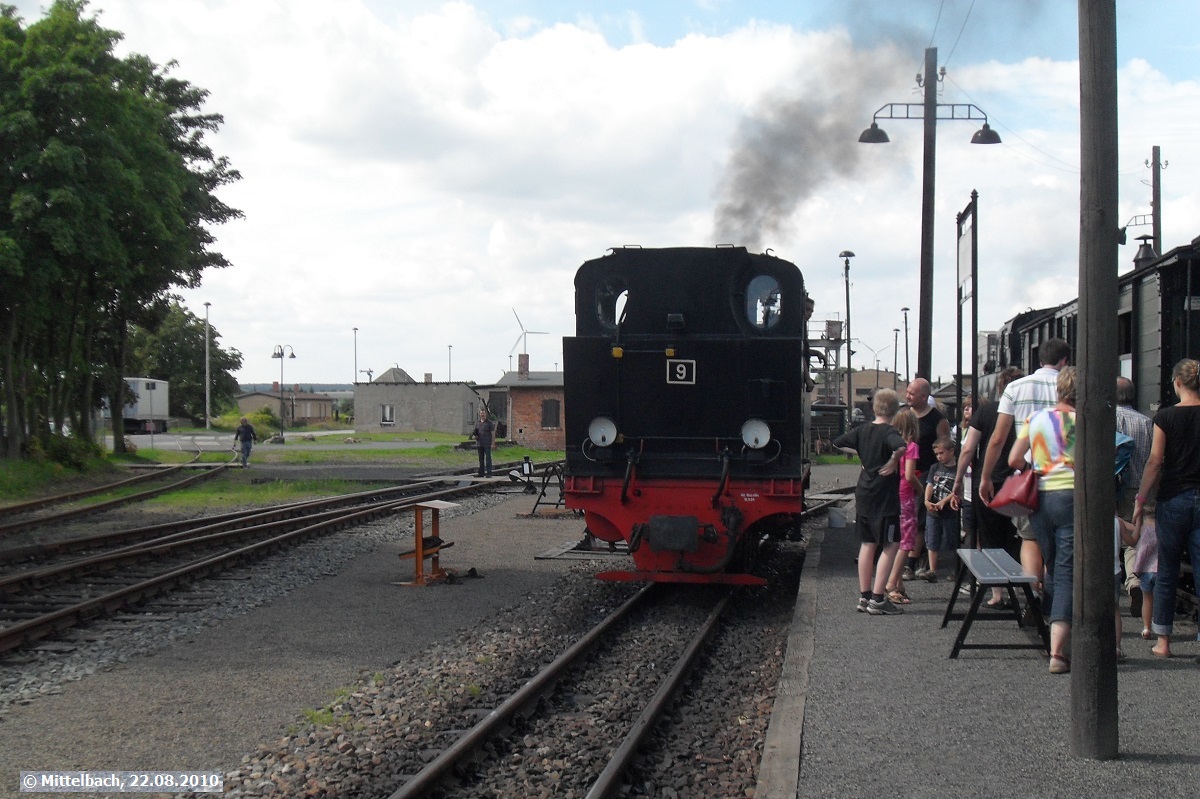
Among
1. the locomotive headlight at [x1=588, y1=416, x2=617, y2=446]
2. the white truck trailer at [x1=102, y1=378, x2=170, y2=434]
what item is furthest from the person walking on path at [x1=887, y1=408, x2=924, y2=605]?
the white truck trailer at [x1=102, y1=378, x2=170, y2=434]

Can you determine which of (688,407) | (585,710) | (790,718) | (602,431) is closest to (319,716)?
(585,710)

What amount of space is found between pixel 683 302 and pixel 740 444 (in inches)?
56.7

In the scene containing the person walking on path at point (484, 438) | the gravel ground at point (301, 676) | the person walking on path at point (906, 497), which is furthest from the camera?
the person walking on path at point (484, 438)

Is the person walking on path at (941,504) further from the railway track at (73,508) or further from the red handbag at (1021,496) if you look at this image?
the railway track at (73,508)

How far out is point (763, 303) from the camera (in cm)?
1004

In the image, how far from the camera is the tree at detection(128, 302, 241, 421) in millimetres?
86625

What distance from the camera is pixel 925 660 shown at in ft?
21.7

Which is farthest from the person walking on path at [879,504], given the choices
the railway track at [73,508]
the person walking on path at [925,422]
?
the railway track at [73,508]

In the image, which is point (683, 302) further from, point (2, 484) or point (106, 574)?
point (2, 484)

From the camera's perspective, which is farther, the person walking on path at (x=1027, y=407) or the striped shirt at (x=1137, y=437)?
the person walking on path at (x=1027, y=407)

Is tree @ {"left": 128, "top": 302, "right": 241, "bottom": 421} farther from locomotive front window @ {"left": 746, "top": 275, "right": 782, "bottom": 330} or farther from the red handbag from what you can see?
the red handbag

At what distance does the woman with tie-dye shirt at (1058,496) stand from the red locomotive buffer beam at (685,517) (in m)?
3.43

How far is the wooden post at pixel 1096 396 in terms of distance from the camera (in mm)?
4527

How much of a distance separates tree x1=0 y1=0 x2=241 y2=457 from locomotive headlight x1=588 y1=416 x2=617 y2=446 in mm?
15729
